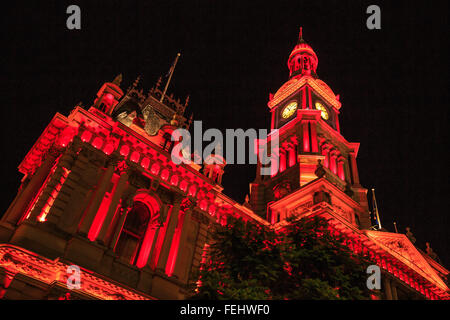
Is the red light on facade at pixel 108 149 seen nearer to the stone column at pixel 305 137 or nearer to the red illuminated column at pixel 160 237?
the red illuminated column at pixel 160 237

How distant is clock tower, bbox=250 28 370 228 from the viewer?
34.0 m

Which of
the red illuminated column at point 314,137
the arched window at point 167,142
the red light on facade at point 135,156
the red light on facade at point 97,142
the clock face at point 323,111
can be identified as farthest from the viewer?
the clock face at point 323,111

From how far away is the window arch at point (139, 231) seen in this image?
20.5m

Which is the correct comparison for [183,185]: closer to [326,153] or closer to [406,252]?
[406,252]

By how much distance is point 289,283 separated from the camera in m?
14.1

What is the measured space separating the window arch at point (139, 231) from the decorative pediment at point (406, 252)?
58.8 ft

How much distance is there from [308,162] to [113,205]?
2308 centimetres

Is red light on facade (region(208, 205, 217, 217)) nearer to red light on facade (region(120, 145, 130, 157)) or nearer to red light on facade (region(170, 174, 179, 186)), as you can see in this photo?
red light on facade (region(170, 174, 179, 186))

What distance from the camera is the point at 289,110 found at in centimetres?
4756

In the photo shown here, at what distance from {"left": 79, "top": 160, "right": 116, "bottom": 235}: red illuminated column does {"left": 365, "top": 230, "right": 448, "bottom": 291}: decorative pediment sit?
20765 millimetres

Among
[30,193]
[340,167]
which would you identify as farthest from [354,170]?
[30,193]

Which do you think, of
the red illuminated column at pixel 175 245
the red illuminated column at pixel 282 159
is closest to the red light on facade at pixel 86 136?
the red illuminated column at pixel 175 245

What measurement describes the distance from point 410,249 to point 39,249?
93.1 feet

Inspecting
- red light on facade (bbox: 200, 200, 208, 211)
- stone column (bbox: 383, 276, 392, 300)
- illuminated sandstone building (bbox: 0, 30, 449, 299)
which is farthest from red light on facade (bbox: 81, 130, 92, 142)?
stone column (bbox: 383, 276, 392, 300)
